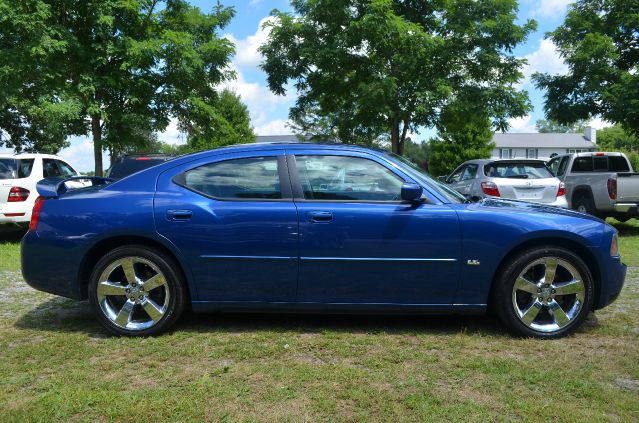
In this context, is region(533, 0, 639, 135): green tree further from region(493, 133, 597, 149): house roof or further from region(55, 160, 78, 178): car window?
region(493, 133, 597, 149): house roof

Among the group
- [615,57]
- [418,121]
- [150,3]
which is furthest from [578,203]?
[150,3]

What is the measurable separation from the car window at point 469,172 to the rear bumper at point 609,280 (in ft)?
22.6

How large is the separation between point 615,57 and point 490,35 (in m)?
4.57

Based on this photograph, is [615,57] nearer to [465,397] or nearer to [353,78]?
[353,78]

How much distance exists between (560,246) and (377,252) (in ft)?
4.75

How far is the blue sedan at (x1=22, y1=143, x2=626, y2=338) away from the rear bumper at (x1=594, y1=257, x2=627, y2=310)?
0.01 m

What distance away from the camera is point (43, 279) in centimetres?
443

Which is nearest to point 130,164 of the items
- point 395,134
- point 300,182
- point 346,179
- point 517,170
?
point 300,182

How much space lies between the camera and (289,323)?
4672 mm

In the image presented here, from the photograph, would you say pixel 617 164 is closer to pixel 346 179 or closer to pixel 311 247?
pixel 346 179

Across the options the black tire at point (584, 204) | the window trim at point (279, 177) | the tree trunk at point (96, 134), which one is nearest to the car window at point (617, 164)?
the black tire at point (584, 204)

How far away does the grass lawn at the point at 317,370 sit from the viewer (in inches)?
119

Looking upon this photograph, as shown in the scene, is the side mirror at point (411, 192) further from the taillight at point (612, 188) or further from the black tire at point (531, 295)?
the taillight at point (612, 188)

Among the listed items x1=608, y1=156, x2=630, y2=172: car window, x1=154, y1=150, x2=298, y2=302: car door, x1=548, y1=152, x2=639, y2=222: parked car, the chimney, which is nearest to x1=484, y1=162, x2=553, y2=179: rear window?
x1=548, y1=152, x2=639, y2=222: parked car
